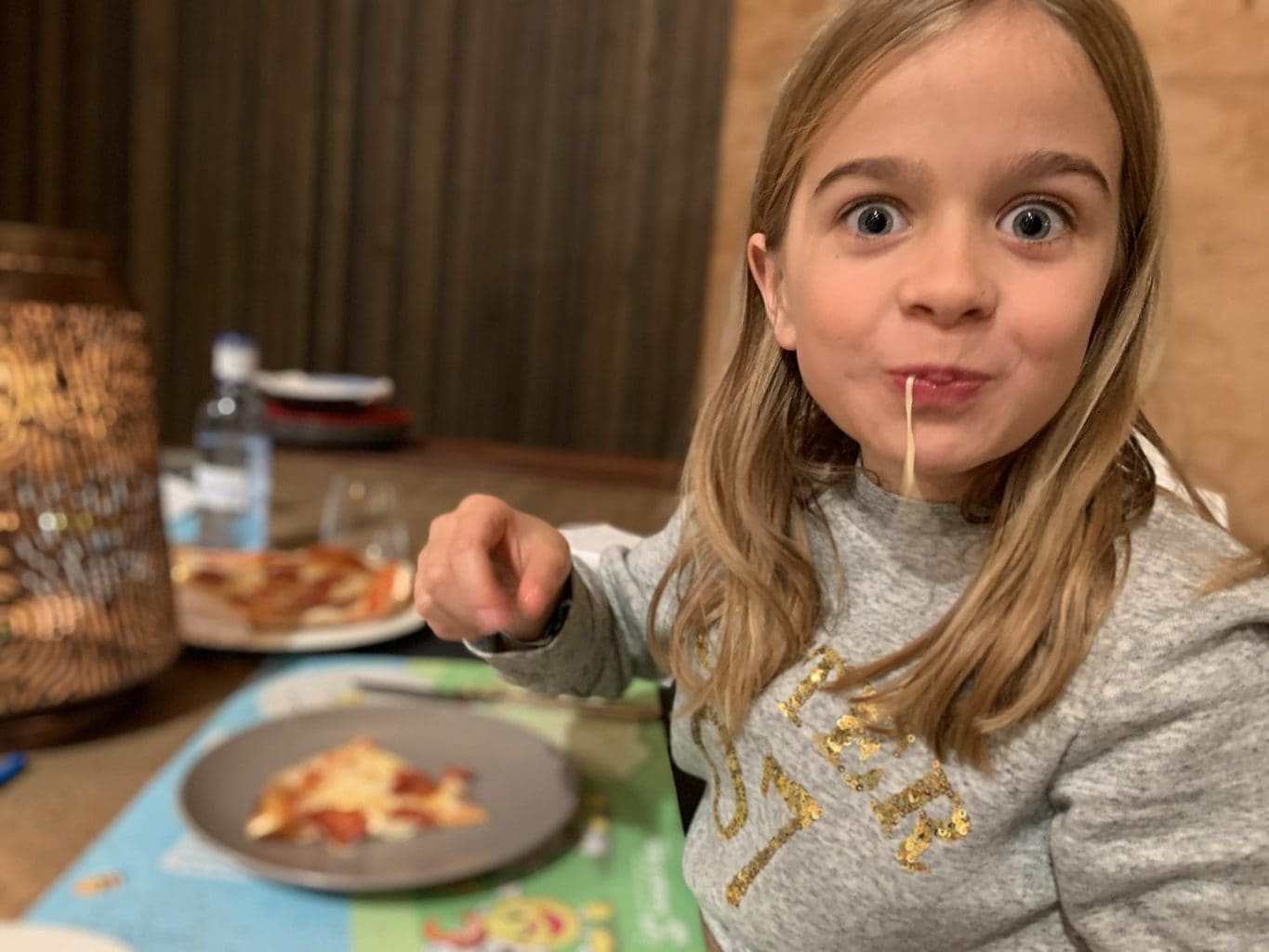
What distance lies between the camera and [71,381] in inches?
27.7

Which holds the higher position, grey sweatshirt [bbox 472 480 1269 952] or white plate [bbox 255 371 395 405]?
grey sweatshirt [bbox 472 480 1269 952]

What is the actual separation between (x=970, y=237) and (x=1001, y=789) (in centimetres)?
22

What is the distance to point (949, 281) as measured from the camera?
33cm

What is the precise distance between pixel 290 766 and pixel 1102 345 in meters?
0.60

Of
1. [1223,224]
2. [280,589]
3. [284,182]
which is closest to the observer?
[280,589]

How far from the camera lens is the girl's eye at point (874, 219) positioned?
0.36 metres

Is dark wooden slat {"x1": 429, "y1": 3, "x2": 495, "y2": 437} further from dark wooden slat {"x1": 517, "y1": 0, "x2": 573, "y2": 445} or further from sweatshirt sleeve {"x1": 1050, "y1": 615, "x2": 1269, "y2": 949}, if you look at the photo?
sweatshirt sleeve {"x1": 1050, "y1": 615, "x2": 1269, "y2": 949}

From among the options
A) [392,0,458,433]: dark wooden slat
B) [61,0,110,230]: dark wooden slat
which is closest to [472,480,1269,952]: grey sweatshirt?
[392,0,458,433]: dark wooden slat

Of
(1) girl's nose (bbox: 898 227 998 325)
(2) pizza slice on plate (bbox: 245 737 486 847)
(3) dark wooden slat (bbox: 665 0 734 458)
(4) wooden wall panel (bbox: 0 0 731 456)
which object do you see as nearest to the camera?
(1) girl's nose (bbox: 898 227 998 325)

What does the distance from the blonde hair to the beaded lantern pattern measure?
20.0 inches

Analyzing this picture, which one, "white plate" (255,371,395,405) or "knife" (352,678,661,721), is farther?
"white plate" (255,371,395,405)

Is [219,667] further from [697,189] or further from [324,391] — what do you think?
[697,189]

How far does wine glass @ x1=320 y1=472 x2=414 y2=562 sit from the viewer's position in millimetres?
1138

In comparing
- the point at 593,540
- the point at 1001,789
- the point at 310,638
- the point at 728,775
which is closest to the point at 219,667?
the point at 310,638
